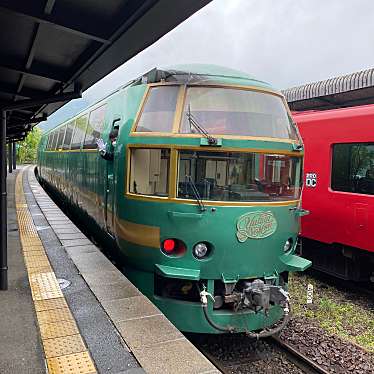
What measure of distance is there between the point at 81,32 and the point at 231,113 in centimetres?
170

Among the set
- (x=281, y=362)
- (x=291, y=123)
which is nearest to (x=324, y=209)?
(x=291, y=123)

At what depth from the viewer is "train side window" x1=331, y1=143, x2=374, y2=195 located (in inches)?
253

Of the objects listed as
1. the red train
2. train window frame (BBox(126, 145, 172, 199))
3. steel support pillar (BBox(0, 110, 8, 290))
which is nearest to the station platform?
steel support pillar (BBox(0, 110, 8, 290))

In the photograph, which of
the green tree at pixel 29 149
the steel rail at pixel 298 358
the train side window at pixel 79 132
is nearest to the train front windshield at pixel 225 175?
the steel rail at pixel 298 358

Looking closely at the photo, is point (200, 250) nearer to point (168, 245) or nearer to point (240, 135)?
point (168, 245)

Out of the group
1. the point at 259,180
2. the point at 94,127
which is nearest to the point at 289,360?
the point at 259,180

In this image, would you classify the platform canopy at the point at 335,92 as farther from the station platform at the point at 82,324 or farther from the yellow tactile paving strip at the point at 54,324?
the yellow tactile paving strip at the point at 54,324

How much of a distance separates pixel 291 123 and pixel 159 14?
248 centimetres

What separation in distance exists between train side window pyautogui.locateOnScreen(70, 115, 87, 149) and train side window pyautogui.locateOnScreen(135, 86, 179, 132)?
3.50m

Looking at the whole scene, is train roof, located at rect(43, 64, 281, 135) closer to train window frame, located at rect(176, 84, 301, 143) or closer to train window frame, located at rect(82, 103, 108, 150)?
train window frame, located at rect(176, 84, 301, 143)

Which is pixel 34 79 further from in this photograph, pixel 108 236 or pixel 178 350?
pixel 178 350

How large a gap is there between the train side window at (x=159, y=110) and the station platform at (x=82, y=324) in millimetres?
1730

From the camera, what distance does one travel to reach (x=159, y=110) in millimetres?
4566

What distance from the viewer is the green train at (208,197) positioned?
4272 millimetres
